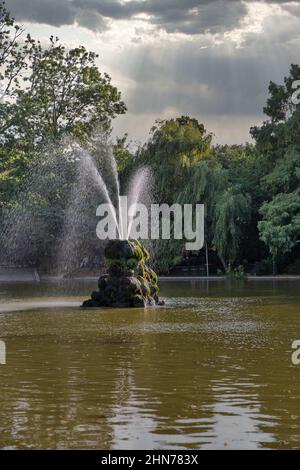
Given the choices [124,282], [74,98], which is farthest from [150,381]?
[74,98]

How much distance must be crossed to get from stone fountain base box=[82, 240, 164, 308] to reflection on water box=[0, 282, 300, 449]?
3.02 metres

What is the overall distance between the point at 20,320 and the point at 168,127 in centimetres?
2843

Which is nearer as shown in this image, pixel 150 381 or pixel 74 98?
pixel 150 381

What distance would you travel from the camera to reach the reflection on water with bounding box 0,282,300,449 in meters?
8.08

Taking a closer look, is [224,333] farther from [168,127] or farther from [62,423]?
[168,127]

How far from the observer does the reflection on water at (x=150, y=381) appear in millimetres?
8078

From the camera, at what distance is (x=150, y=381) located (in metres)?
11.0

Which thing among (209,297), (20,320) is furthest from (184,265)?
(20,320)

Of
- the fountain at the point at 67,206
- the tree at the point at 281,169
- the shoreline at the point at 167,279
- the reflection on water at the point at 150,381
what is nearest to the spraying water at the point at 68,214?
the fountain at the point at 67,206

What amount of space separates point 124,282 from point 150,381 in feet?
44.0

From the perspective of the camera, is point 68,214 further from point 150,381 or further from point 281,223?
point 150,381

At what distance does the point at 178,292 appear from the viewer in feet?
102

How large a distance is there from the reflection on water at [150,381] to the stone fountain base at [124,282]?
302 centimetres

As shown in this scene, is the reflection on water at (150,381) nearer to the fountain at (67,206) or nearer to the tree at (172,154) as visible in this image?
the fountain at (67,206)
